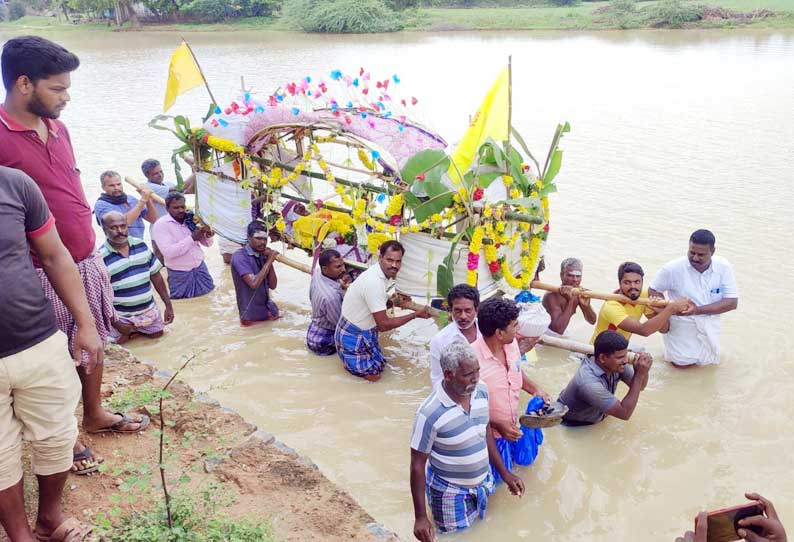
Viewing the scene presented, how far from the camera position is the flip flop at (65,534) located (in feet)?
9.70

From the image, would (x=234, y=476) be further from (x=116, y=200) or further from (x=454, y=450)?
Result: (x=116, y=200)

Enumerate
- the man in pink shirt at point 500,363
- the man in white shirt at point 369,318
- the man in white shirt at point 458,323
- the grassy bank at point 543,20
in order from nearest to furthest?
the man in pink shirt at point 500,363 → the man in white shirt at point 458,323 → the man in white shirt at point 369,318 → the grassy bank at point 543,20

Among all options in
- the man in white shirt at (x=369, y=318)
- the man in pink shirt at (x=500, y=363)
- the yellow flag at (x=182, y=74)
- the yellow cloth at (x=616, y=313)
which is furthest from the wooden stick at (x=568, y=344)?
the yellow flag at (x=182, y=74)

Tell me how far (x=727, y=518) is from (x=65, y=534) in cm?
270

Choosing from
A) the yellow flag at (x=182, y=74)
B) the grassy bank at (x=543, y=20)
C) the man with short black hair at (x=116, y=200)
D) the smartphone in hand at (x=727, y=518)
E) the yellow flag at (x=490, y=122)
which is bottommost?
the smartphone in hand at (x=727, y=518)

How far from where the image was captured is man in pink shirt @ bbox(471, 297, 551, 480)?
13.1 ft

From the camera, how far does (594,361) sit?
4641mm

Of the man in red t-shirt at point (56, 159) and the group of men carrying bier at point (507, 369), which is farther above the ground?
the man in red t-shirt at point (56, 159)

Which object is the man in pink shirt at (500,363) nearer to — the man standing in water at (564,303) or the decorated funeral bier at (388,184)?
the decorated funeral bier at (388,184)

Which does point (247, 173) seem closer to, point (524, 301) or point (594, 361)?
point (524, 301)

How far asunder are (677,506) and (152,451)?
10.3 ft

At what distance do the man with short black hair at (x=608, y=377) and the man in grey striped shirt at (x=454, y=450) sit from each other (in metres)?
0.89

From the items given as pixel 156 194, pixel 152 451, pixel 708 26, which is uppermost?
pixel 708 26

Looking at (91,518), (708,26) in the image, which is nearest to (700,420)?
(91,518)
